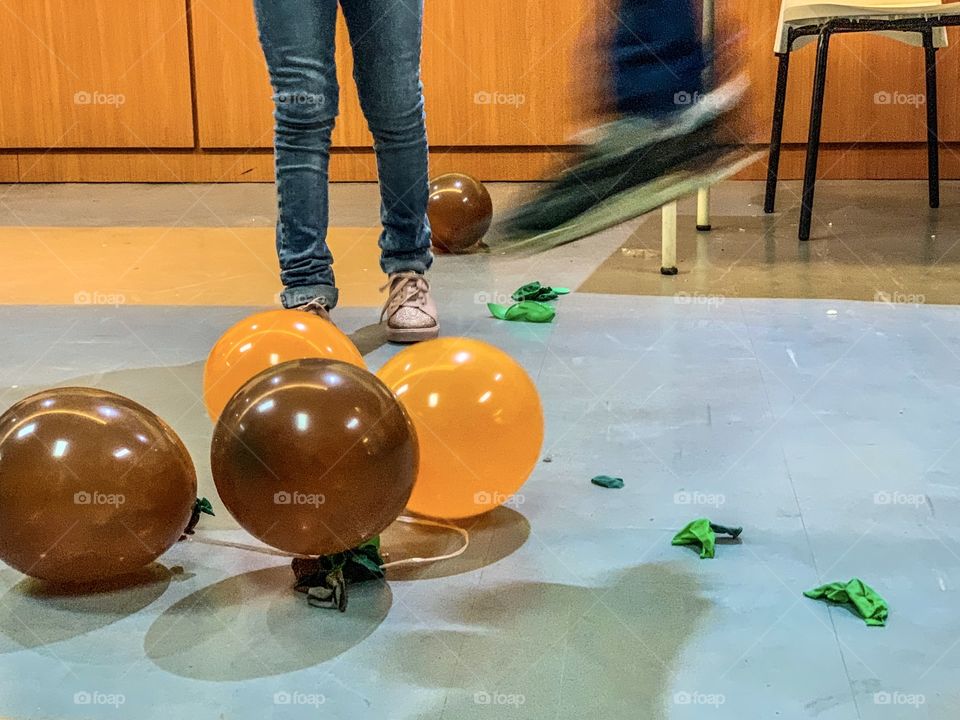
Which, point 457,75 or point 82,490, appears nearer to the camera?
point 82,490

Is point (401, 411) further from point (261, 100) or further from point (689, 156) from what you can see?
point (261, 100)

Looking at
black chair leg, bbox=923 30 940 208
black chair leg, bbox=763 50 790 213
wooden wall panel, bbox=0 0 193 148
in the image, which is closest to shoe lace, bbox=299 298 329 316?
black chair leg, bbox=763 50 790 213

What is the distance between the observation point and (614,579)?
148 centimetres

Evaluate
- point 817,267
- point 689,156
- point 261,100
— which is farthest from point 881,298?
point 261,100

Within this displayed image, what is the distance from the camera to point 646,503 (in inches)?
67.0
